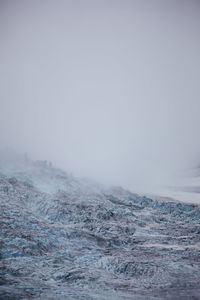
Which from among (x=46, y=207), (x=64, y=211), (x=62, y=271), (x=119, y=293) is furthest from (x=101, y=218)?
(x=119, y=293)

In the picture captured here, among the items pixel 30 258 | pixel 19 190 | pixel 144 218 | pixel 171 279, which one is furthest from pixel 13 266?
pixel 144 218

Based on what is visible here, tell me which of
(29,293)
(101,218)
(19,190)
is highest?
(19,190)

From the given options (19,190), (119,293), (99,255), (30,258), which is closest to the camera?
(119,293)

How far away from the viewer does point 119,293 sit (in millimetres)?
18391

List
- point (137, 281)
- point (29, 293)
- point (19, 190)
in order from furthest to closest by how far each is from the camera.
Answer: point (19, 190), point (137, 281), point (29, 293)

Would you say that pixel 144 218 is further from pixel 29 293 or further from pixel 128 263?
pixel 29 293

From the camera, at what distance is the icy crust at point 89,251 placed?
1881 centimetres

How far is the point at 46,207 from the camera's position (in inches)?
1650

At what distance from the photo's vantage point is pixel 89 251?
2792 centimetres

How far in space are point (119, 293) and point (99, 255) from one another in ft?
29.2

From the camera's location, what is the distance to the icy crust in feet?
61.7

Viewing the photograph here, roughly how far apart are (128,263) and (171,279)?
4.84m

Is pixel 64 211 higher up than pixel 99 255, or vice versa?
pixel 64 211

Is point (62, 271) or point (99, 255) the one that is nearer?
point (62, 271)
